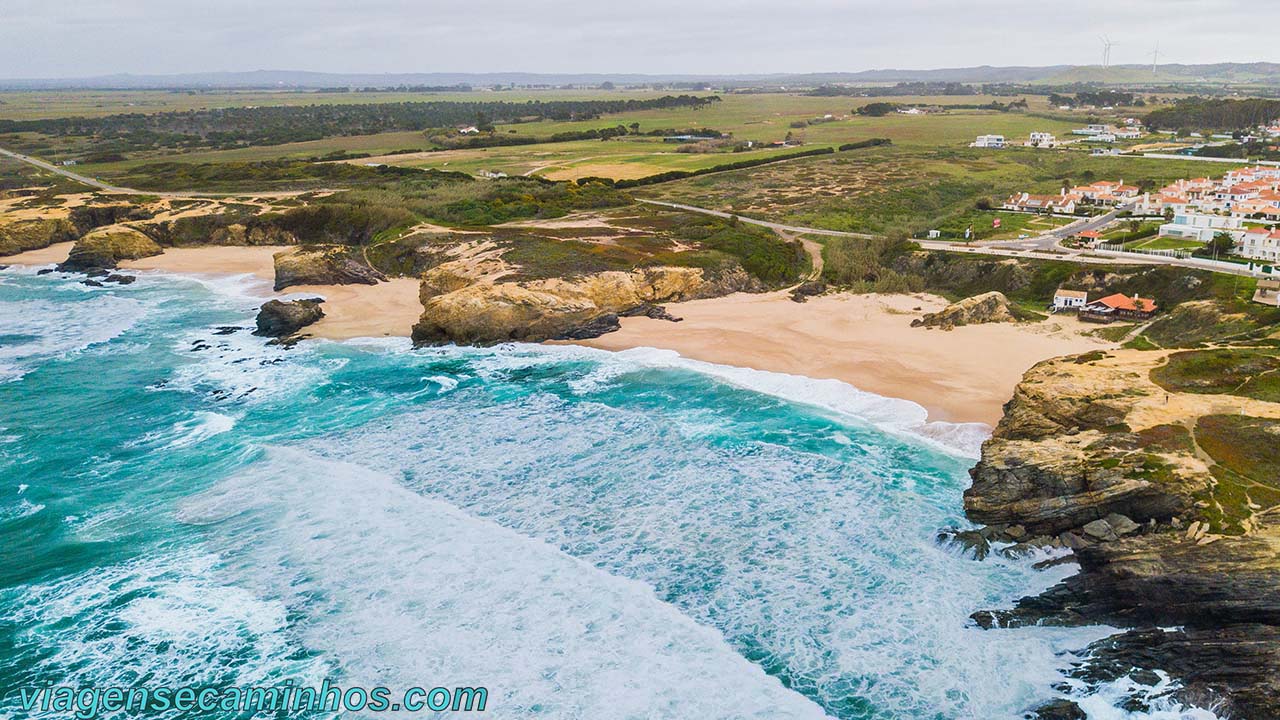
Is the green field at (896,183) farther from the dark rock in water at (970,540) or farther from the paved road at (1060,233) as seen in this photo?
the dark rock in water at (970,540)

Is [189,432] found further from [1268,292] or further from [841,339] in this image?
[1268,292]

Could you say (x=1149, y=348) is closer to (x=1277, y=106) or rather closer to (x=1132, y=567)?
(x=1132, y=567)

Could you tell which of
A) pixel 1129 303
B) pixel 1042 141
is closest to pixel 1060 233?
pixel 1129 303

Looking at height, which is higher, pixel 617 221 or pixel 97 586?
pixel 617 221

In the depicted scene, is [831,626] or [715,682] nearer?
[715,682]

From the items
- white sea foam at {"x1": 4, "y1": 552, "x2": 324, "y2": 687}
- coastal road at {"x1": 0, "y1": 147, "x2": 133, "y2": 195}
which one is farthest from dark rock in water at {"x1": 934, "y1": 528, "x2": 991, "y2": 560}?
coastal road at {"x1": 0, "y1": 147, "x2": 133, "y2": 195}

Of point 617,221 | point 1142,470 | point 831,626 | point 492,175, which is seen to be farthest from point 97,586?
point 492,175

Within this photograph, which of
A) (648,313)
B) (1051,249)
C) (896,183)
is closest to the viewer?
(648,313)
